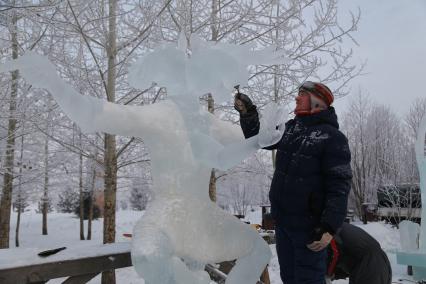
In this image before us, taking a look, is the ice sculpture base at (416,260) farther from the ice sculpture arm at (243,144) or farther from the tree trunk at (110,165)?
the tree trunk at (110,165)

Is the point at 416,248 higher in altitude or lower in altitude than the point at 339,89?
lower

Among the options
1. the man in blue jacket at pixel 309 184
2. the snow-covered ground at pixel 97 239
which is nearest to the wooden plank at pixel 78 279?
the snow-covered ground at pixel 97 239

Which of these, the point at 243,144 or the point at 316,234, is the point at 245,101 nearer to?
the point at 243,144

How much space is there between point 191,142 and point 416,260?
2.06 meters

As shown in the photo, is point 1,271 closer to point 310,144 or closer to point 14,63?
point 14,63

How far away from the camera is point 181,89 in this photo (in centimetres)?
148

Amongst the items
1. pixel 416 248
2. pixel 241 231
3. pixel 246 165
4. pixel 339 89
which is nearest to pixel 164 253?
pixel 241 231

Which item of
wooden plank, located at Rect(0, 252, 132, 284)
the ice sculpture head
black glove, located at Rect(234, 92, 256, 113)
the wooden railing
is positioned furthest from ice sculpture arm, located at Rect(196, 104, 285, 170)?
wooden plank, located at Rect(0, 252, 132, 284)

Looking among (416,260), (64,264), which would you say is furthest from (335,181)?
(64,264)

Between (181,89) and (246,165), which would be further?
(246,165)

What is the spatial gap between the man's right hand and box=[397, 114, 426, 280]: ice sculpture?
171 centimetres

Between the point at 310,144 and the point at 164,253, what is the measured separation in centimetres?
100

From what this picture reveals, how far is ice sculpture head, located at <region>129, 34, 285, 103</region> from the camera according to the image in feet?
4.60

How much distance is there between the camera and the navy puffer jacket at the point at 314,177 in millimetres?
1755
